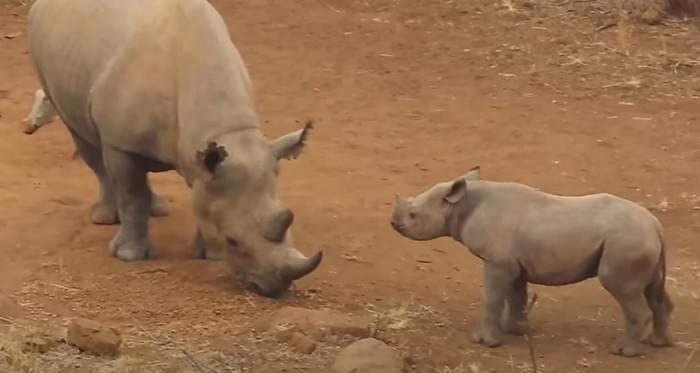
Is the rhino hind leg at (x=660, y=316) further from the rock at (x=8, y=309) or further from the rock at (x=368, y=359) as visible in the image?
the rock at (x=8, y=309)

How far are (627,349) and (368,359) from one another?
1.31 m

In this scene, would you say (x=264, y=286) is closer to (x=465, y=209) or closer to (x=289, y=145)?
(x=289, y=145)

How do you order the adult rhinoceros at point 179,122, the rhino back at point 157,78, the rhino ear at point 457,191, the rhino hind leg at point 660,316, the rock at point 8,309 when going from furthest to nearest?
the rhino back at point 157,78
the adult rhinoceros at point 179,122
the rock at point 8,309
the rhino ear at point 457,191
the rhino hind leg at point 660,316

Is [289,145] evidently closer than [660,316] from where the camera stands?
No

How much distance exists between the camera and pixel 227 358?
21.2 feet

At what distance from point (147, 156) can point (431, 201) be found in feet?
5.61

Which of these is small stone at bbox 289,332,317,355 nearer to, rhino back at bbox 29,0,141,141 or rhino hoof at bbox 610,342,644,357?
rhino hoof at bbox 610,342,644,357

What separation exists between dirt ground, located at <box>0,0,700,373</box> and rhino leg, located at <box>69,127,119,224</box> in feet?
0.36

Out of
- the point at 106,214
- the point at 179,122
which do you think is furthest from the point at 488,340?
the point at 106,214

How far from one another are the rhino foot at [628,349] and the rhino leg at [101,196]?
131 inches

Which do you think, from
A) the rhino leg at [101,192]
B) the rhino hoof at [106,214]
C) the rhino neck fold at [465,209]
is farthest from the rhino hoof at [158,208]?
the rhino neck fold at [465,209]

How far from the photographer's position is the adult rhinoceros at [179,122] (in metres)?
7.25

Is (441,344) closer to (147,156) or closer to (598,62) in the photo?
(147,156)

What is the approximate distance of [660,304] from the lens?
22.1 ft
